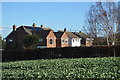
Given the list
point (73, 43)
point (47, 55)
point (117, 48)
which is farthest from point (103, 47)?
point (73, 43)

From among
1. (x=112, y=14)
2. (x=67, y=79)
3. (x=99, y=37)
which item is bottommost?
(x=67, y=79)

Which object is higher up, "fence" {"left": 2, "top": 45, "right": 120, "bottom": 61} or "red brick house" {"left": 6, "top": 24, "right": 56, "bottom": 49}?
"red brick house" {"left": 6, "top": 24, "right": 56, "bottom": 49}

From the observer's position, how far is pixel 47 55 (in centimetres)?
2286

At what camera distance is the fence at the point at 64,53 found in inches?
851

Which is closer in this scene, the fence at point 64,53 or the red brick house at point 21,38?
the fence at point 64,53

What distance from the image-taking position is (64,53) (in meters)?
22.7

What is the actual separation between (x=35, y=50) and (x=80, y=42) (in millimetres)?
35297

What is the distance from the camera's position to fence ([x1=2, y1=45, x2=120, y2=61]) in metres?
21.6

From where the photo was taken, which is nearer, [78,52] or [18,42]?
[78,52]

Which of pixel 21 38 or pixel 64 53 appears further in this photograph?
pixel 21 38

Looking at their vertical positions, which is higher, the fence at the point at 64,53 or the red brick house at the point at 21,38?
the red brick house at the point at 21,38

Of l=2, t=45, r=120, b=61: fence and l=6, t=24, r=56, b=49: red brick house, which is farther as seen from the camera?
l=6, t=24, r=56, b=49: red brick house

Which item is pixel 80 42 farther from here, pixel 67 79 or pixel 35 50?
pixel 67 79

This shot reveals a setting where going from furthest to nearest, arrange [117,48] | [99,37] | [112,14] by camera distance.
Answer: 1. [99,37]
2. [112,14]
3. [117,48]
